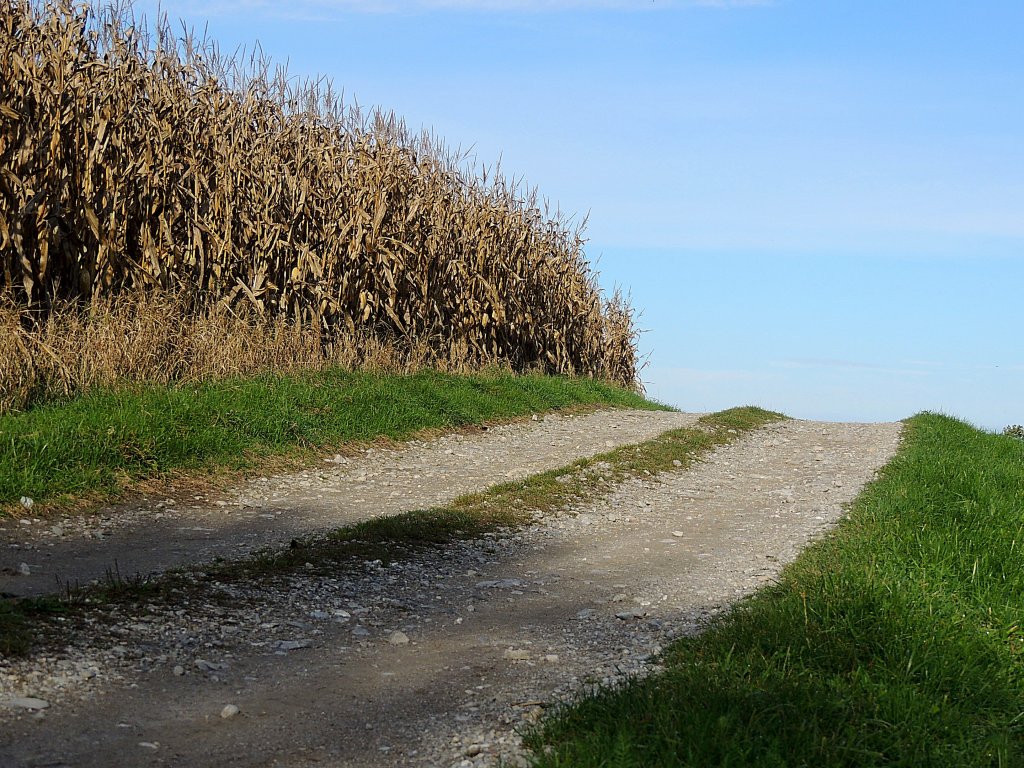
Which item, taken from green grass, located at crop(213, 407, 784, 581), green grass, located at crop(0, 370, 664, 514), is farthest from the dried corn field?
green grass, located at crop(213, 407, 784, 581)

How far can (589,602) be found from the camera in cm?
602

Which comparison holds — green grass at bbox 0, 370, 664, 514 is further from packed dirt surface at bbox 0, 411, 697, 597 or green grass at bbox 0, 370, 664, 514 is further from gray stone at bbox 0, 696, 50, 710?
gray stone at bbox 0, 696, 50, 710

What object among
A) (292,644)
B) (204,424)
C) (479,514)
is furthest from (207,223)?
(292,644)

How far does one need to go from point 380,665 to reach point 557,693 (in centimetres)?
100

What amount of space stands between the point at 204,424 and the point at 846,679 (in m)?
7.79

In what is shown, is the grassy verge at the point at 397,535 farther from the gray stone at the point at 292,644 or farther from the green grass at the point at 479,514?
the gray stone at the point at 292,644

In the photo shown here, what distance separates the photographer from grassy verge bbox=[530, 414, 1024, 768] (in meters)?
3.63

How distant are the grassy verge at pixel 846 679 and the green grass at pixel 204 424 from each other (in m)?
5.98

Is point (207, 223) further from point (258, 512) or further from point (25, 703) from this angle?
point (25, 703)

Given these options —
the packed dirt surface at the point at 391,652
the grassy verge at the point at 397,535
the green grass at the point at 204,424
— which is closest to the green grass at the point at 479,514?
the grassy verge at the point at 397,535

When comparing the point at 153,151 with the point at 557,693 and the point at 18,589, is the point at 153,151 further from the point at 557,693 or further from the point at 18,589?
the point at 557,693

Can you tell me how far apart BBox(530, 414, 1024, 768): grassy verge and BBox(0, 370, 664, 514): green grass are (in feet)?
19.6

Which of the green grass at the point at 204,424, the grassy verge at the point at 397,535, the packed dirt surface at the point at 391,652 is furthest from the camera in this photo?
the green grass at the point at 204,424

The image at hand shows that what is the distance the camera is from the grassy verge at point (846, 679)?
143 inches
